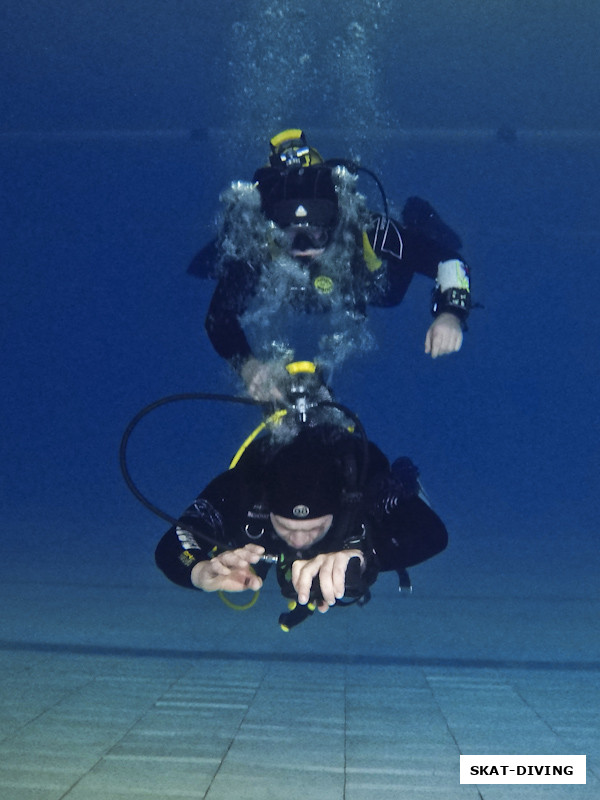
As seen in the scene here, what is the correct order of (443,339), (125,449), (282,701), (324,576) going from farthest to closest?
(282,701) → (443,339) → (125,449) → (324,576)

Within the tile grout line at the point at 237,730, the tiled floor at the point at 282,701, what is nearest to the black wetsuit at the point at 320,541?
the tile grout line at the point at 237,730

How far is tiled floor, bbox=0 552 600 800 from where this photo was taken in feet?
10.8

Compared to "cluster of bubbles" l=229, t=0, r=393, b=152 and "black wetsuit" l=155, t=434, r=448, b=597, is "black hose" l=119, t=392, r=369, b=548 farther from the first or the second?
"cluster of bubbles" l=229, t=0, r=393, b=152

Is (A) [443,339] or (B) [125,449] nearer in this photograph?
(B) [125,449]

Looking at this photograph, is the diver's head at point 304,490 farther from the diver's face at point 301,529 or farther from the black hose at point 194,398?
the black hose at point 194,398

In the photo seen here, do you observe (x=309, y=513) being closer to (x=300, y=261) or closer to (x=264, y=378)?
(x=264, y=378)

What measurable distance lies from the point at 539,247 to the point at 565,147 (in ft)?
11.7

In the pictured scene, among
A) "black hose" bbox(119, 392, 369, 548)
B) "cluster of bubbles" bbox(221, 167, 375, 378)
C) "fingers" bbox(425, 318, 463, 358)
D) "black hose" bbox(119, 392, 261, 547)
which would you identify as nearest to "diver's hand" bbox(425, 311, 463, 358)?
"fingers" bbox(425, 318, 463, 358)

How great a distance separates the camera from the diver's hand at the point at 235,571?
229 cm

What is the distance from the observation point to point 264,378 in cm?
322

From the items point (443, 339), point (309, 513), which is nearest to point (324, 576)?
point (309, 513)

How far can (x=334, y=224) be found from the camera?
3773mm

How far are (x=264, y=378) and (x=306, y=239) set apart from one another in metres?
0.90

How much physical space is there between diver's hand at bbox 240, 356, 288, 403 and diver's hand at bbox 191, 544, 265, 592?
0.77 meters
